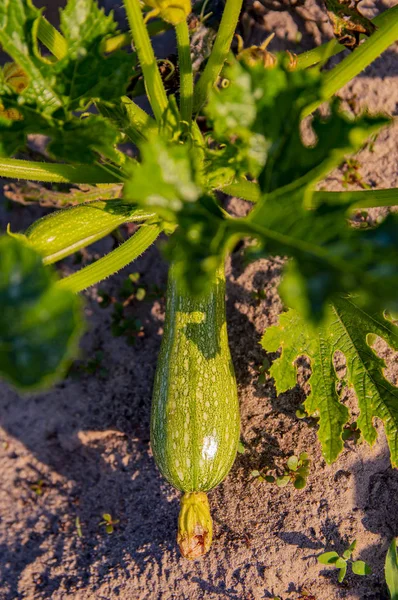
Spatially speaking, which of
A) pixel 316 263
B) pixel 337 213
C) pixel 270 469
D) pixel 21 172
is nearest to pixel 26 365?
pixel 316 263

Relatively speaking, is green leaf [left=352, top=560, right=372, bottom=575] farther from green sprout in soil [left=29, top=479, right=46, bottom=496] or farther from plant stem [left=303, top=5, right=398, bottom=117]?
plant stem [left=303, top=5, right=398, bottom=117]

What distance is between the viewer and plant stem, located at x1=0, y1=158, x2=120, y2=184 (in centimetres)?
191

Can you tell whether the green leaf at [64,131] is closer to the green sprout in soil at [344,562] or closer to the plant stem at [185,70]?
the plant stem at [185,70]

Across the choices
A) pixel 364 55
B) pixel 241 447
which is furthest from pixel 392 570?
pixel 364 55

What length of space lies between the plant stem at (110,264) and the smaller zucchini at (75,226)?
0.07 meters

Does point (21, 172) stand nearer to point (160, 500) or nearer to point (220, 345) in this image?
point (220, 345)

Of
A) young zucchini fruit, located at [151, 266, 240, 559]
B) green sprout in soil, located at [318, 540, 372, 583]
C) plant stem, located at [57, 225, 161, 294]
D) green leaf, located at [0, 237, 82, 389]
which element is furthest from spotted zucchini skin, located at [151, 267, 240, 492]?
green leaf, located at [0, 237, 82, 389]

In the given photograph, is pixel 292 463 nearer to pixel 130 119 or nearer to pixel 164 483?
Result: pixel 164 483

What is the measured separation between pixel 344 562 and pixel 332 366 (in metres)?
0.92

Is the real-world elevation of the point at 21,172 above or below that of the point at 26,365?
above

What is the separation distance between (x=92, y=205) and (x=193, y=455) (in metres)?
1.02

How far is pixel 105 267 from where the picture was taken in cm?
189

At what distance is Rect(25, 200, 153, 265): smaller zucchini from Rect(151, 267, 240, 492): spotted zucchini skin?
339 millimetres

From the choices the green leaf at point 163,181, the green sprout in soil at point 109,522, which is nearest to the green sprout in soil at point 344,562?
the green sprout in soil at point 109,522
